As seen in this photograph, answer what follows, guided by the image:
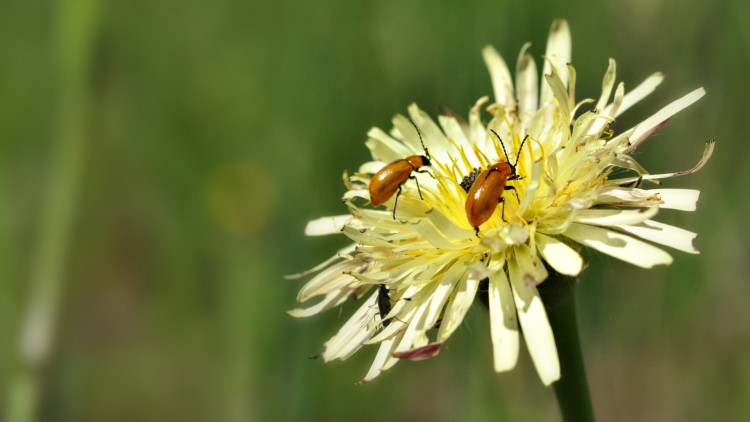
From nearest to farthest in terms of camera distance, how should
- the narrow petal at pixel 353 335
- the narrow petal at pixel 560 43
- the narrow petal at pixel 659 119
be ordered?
the narrow petal at pixel 659 119 < the narrow petal at pixel 353 335 < the narrow petal at pixel 560 43

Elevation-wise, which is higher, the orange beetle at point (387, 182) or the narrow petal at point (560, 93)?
the narrow petal at point (560, 93)

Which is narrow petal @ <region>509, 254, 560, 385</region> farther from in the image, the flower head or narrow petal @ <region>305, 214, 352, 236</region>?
narrow petal @ <region>305, 214, 352, 236</region>

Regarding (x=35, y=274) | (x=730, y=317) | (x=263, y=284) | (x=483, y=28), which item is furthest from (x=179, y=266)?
(x=730, y=317)

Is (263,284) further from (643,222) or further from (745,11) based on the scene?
(745,11)

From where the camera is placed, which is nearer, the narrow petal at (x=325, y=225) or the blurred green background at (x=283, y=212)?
the narrow petal at (x=325, y=225)

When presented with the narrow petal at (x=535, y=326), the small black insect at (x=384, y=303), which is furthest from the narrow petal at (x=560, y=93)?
the small black insect at (x=384, y=303)

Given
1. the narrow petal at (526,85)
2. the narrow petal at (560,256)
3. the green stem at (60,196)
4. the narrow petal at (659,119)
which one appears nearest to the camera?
the narrow petal at (560,256)

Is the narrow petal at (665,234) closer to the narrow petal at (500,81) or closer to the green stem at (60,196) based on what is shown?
the narrow petal at (500,81)
